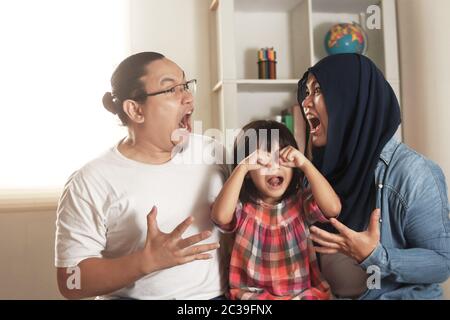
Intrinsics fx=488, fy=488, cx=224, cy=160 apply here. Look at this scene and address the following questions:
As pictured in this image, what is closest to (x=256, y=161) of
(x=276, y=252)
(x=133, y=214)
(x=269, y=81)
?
(x=276, y=252)

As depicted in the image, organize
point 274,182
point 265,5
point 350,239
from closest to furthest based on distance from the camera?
1. point 350,239
2. point 274,182
3. point 265,5

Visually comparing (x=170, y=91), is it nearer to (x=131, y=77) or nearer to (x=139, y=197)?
(x=131, y=77)

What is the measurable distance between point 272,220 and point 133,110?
41cm

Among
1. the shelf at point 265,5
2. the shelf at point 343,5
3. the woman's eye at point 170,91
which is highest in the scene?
the shelf at point 265,5

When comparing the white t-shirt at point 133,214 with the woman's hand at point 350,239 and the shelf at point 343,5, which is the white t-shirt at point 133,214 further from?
the shelf at point 343,5

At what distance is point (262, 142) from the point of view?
109 cm

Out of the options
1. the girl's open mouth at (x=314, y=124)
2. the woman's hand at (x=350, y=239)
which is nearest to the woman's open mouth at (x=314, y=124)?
the girl's open mouth at (x=314, y=124)

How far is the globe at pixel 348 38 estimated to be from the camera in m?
1.89

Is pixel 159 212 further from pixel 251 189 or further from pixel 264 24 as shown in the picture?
pixel 264 24

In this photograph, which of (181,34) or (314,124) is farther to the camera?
(181,34)

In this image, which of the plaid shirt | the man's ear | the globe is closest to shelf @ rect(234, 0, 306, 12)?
the globe

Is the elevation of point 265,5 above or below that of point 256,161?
above

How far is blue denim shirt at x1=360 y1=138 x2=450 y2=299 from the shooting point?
1.03m

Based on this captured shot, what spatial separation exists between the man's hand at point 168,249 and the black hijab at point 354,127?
31cm
